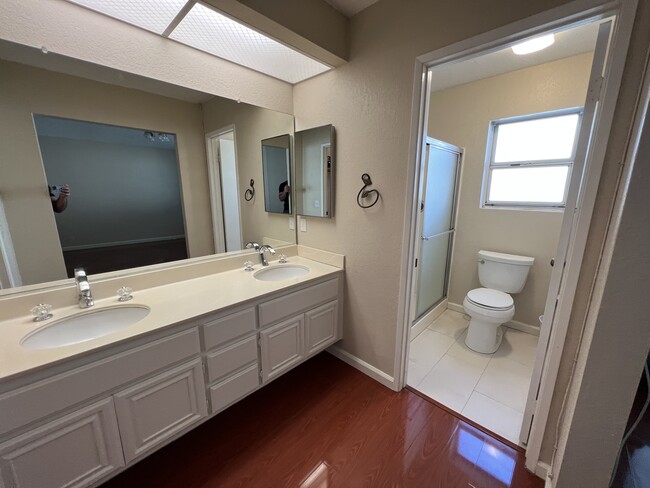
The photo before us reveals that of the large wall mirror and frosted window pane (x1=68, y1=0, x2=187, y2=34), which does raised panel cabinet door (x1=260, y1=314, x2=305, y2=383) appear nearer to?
the large wall mirror

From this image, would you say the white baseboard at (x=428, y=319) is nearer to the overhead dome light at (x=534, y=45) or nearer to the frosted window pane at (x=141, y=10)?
the overhead dome light at (x=534, y=45)

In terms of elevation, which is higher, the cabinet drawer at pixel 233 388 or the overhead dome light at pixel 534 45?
the overhead dome light at pixel 534 45

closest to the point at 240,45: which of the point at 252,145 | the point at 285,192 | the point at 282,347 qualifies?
the point at 252,145

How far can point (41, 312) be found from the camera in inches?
46.1

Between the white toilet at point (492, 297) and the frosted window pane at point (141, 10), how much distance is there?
2710 millimetres

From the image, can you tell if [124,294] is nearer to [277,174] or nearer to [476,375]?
[277,174]

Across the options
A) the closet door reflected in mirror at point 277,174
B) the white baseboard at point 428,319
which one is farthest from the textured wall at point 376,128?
the white baseboard at point 428,319

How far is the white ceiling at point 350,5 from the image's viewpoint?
1525 mm

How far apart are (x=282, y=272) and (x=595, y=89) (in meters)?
1.91

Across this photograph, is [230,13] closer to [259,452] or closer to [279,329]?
[279,329]

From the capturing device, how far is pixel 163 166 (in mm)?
1602

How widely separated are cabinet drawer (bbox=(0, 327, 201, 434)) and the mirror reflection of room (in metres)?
0.61

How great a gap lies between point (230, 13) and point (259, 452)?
7.24 ft

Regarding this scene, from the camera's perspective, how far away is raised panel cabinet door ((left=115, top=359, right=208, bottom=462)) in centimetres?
110
